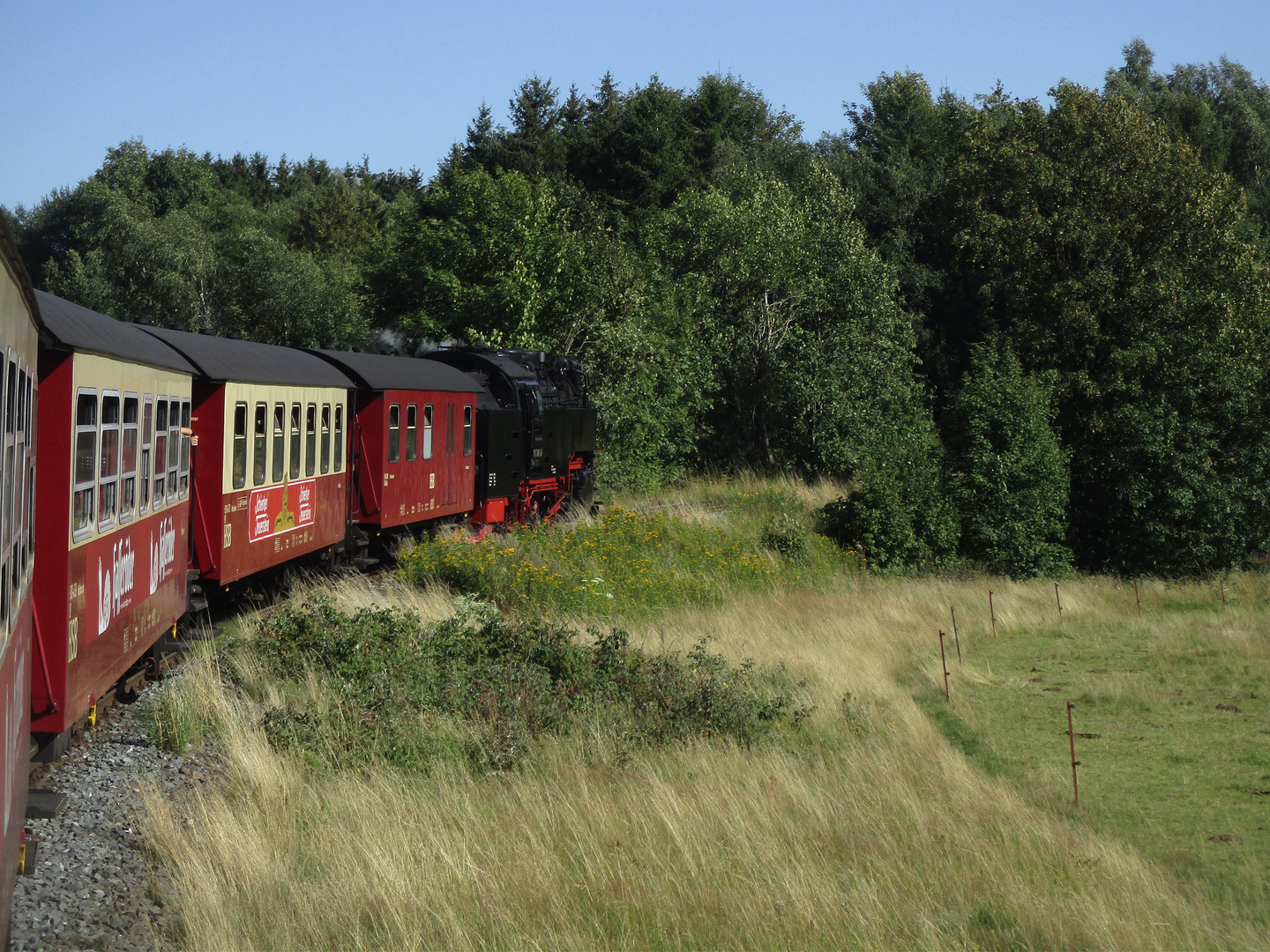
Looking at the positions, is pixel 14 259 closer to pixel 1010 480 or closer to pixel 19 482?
pixel 19 482

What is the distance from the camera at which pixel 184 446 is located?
35.6ft

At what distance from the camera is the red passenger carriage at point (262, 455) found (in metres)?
11.8

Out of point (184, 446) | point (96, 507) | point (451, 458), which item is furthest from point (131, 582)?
point (451, 458)

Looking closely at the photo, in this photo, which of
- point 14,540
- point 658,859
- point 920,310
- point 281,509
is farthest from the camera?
point 920,310

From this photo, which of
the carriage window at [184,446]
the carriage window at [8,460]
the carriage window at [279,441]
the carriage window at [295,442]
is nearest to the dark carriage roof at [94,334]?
the carriage window at [184,446]

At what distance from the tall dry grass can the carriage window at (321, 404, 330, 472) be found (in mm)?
5819

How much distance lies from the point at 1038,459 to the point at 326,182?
8073 cm

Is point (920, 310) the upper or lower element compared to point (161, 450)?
upper

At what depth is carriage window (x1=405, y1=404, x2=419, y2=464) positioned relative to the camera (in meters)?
18.4

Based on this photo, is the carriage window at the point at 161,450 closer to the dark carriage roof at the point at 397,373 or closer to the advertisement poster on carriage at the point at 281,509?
the advertisement poster on carriage at the point at 281,509

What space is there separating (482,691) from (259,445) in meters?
4.57

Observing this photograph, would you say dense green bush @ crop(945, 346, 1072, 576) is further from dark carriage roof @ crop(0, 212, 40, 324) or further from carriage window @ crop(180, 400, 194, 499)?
dark carriage roof @ crop(0, 212, 40, 324)

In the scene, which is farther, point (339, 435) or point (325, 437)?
point (339, 435)

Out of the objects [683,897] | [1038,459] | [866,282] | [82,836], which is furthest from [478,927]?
[866,282]
